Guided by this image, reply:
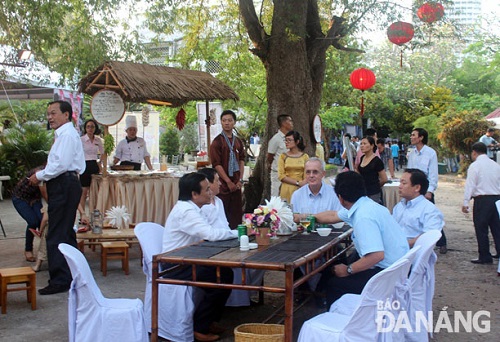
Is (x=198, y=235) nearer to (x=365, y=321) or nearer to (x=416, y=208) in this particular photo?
(x=365, y=321)

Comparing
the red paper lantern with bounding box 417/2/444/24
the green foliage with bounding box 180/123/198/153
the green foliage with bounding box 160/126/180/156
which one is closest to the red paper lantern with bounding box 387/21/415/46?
the red paper lantern with bounding box 417/2/444/24

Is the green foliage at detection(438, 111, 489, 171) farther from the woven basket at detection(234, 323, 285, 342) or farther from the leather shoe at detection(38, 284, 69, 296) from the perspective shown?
the woven basket at detection(234, 323, 285, 342)

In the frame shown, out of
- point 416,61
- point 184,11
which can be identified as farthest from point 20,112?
point 416,61

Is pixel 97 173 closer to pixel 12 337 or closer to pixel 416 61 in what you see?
pixel 12 337

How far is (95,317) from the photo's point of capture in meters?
4.11

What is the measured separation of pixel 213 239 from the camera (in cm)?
473

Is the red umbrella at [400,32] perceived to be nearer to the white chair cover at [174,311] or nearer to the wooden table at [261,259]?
the wooden table at [261,259]

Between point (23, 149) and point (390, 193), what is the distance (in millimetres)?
9442

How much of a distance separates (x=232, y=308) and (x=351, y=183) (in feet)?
6.65

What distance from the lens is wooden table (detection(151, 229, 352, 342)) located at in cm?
374

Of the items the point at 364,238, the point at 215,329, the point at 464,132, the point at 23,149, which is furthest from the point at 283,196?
the point at 464,132

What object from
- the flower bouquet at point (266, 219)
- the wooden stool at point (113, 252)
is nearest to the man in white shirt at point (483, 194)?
the flower bouquet at point (266, 219)

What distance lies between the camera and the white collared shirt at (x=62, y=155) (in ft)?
19.7

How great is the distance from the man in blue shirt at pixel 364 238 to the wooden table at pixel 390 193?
6.00 metres
